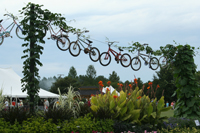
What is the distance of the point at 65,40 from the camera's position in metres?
9.77

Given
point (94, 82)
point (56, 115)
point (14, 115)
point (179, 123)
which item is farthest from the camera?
point (94, 82)

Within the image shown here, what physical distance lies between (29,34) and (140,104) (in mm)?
4499

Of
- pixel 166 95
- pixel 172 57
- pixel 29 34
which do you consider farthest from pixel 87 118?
pixel 166 95

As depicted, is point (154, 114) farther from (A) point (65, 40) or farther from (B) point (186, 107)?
(A) point (65, 40)

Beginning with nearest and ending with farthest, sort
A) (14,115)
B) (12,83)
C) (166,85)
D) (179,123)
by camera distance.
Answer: (14,115)
(179,123)
(12,83)
(166,85)

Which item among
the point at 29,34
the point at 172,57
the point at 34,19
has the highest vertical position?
the point at 34,19

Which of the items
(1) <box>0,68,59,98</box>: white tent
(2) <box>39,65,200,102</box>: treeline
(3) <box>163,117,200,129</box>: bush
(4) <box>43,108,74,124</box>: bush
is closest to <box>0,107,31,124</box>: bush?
(4) <box>43,108,74,124</box>: bush

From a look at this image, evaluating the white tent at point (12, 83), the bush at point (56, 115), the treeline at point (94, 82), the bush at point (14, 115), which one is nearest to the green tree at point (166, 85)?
the treeline at point (94, 82)

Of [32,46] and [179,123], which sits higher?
[32,46]

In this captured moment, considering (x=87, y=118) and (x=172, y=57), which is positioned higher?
(x=172, y=57)

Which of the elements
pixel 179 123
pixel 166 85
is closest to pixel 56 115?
pixel 179 123

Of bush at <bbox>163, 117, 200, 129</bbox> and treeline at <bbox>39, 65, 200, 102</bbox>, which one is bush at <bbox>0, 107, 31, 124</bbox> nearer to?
bush at <bbox>163, 117, 200, 129</bbox>

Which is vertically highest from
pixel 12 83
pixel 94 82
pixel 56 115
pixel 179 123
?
pixel 94 82

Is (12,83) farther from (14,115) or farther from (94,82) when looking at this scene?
(94,82)
